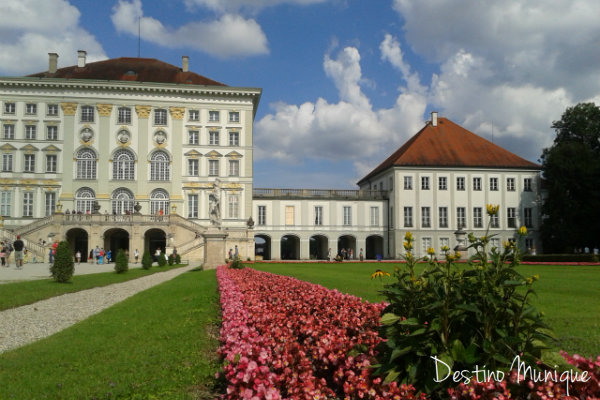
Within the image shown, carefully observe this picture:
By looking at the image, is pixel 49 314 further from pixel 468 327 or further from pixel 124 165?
pixel 124 165

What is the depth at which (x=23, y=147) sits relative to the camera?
4847 cm

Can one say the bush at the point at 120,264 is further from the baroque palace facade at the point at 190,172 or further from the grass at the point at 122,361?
the baroque palace facade at the point at 190,172

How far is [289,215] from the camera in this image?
169 feet

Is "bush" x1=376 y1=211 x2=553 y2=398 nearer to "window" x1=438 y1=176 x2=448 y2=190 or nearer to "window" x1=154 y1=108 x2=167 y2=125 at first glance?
"window" x1=438 y1=176 x2=448 y2=190

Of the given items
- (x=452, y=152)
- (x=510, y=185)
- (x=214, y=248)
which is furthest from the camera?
(x=452, y=152)

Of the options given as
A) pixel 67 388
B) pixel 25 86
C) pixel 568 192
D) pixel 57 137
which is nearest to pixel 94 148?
pixel 57 137

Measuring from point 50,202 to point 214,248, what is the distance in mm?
28821

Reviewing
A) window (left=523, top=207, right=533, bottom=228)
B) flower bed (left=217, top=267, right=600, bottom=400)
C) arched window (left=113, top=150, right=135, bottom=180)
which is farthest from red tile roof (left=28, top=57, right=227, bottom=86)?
flower bed (left=217, top=267, right=600, bottom=400)

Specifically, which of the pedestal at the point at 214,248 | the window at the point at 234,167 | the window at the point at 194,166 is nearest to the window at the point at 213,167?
the window at the point at 194,166

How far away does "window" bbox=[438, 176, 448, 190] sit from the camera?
5138 cm

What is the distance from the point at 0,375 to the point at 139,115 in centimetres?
4724

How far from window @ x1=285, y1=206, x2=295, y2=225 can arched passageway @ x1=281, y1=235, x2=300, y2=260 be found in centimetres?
246

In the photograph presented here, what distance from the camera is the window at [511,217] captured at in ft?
170

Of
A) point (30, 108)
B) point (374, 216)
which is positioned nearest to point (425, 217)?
point (374, 216)
